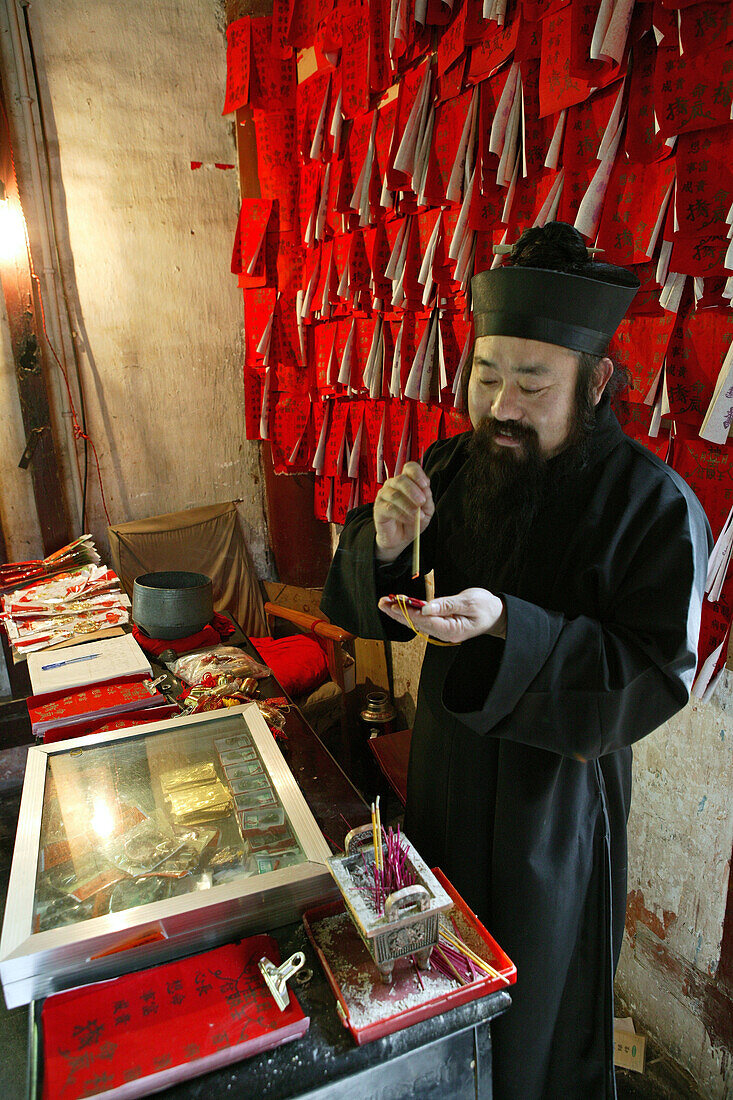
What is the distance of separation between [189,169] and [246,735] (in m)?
4.22

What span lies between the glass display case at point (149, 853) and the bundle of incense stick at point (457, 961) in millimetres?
246

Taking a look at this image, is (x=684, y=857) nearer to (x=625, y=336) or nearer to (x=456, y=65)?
(x=625, y=336)

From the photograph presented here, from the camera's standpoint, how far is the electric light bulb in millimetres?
3908

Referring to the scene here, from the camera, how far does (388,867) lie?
3.64 ft

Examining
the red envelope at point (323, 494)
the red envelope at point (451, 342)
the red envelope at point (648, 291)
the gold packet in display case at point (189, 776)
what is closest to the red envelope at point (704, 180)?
the red envelope at point (648, 291)

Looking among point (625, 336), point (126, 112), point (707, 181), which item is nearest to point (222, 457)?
point (126, 112)

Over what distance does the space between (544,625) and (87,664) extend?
5.67 ft

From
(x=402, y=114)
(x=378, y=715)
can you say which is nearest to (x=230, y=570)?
(x=378, y=715)

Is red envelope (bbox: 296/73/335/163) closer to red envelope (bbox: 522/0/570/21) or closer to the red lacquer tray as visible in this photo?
red envelope (bbox: 522/0/570/21)

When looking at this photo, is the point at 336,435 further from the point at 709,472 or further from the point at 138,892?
the point at 138,892

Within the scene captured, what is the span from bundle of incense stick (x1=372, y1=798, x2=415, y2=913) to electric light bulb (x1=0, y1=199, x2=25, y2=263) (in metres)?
4.17

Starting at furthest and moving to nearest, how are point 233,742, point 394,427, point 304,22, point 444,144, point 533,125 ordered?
point 304,22, point 394,427, point 444,144, point 533,125, point 233,742

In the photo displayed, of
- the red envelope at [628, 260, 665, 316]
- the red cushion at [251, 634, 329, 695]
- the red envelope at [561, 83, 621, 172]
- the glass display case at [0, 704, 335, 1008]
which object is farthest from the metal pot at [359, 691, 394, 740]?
the red envelope at [561, 83, 621, 172]

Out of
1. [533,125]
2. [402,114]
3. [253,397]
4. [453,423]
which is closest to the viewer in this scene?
[533,125]
